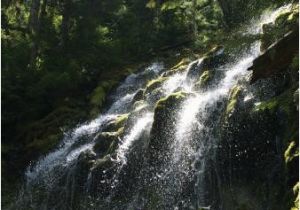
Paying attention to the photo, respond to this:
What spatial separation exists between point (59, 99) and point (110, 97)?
2038mm

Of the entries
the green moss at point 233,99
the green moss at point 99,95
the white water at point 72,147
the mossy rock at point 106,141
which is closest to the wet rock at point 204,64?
the white water at point 72,147

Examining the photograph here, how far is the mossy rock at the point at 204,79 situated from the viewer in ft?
49.2

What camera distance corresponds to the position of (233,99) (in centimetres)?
1214

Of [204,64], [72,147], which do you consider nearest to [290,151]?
[204,64]

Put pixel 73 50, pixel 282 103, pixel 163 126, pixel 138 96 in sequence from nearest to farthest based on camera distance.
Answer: pixel 282 103 < pixel 163 126 < pixel 138 96 < pixel 73 50

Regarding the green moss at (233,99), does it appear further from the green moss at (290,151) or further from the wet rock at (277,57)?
the green moss at (290,151)

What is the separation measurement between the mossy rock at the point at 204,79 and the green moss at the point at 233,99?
2.41m

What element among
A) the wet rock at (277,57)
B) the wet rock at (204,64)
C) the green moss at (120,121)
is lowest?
the green moss at (120,121)

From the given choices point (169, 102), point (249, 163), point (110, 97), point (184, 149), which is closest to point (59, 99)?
point (110, 97)

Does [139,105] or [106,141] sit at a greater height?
[139,105]

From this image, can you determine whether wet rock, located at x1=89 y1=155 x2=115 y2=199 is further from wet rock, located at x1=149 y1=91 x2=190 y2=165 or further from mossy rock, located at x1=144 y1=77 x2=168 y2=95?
mossy rock, located at x1=144 y1=77 x2=168 y2=95

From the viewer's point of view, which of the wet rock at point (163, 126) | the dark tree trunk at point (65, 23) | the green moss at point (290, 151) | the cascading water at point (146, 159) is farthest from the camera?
the dark tree trunk at point (65, 23)

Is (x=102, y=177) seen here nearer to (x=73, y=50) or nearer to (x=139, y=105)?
(x=139, y=105)

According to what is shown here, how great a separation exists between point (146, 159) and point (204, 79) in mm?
3554
